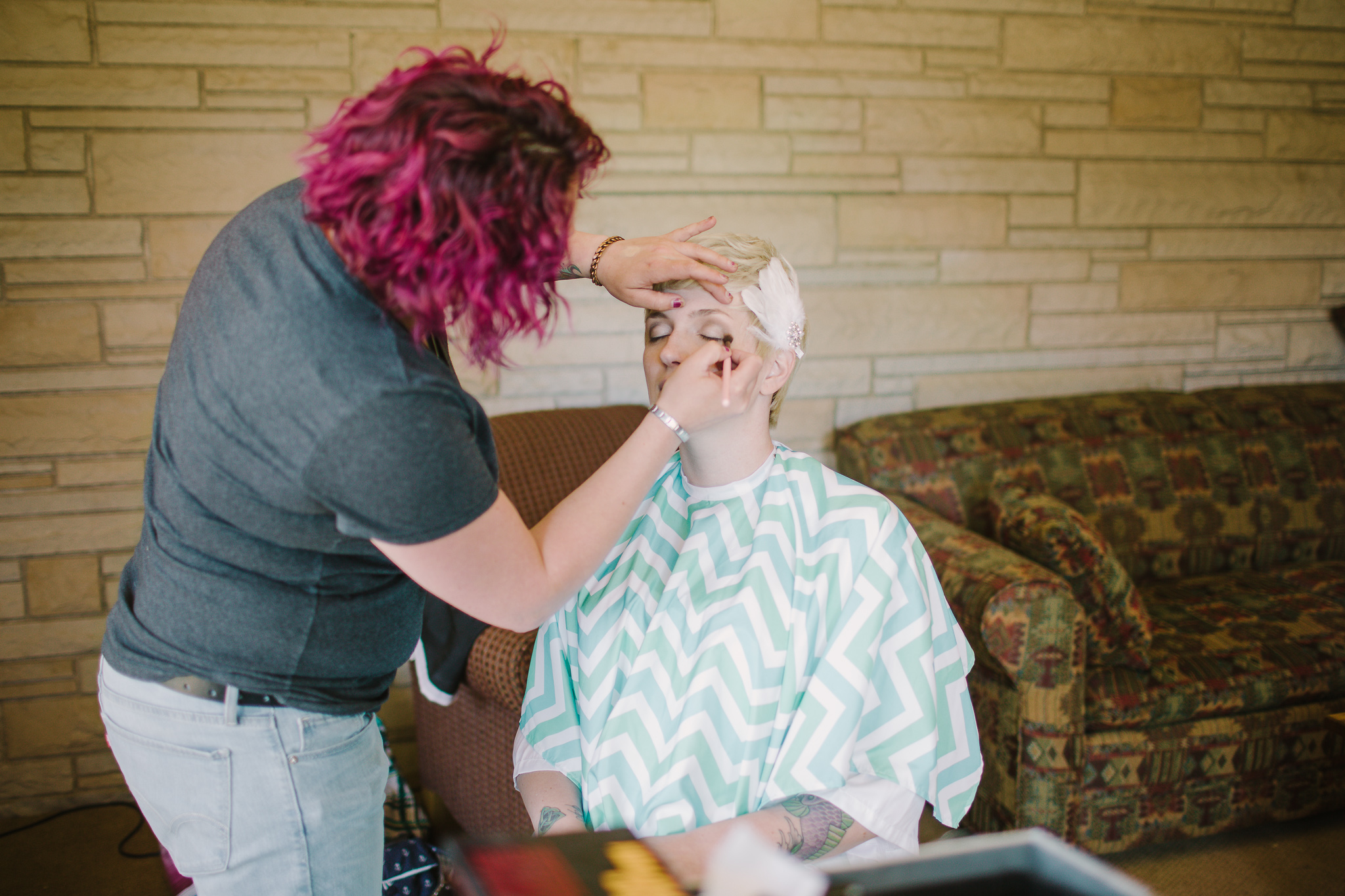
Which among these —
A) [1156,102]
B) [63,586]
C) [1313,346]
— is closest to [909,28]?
[1156,102]

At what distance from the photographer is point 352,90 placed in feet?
7.40

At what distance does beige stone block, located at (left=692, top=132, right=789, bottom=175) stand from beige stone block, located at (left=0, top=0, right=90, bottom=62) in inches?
59.4

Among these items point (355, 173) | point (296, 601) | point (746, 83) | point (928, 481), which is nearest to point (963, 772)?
point (296, 601)

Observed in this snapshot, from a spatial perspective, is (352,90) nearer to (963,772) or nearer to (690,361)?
(690,361)

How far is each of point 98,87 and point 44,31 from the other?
0.51 ft

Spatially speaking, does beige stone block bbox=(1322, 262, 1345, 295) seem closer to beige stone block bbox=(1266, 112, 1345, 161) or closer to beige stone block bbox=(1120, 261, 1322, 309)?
beige stone block bbox=(1120, 261, 1322, 309)

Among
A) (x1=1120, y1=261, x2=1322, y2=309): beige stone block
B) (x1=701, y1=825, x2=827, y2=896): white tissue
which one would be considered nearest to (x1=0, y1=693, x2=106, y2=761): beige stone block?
(x1=701, y1=825, x2=827, y2=896): white tissue

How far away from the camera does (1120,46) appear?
2756 millimetres

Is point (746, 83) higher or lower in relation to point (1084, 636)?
higher

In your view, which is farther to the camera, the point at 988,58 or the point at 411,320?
the point at 988,58

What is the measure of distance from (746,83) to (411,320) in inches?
74.7

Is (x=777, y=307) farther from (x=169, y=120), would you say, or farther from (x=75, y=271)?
(x=75, y=271)

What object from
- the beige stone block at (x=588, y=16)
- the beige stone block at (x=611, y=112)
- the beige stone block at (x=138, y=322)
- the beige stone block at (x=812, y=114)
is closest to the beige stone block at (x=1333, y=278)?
the beige stone block at (x=812, y=114)

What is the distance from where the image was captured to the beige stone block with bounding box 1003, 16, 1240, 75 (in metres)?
2.68
